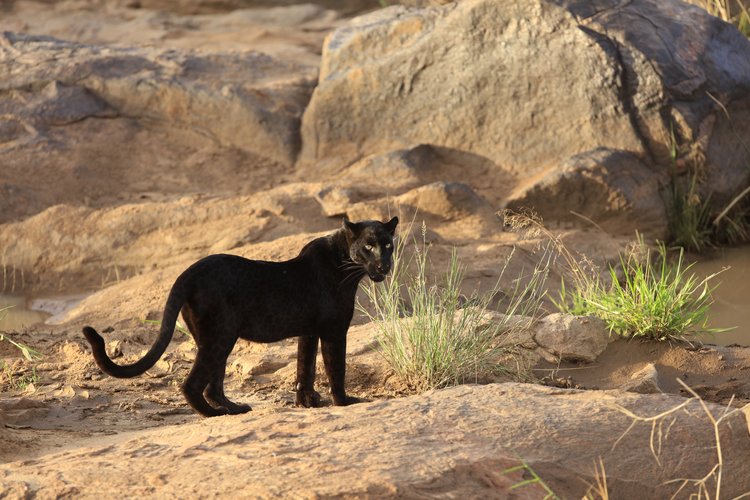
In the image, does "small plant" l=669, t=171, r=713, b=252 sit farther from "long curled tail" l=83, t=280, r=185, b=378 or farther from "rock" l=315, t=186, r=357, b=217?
"long curled tail" l=83, t=280, r=185, b=378

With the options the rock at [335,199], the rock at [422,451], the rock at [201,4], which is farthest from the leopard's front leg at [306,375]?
the rock at [201,4]

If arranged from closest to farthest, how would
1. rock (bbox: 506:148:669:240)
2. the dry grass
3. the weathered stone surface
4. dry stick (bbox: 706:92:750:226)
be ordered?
rock (bbox: 506:148:669:240), dry stick (bbox: 706:92:750:226), the weathered stone surface, the dry grass

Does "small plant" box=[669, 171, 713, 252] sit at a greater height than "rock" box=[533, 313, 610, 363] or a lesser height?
lesser

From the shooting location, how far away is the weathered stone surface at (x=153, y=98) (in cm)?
1171

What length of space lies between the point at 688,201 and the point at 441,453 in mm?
7240

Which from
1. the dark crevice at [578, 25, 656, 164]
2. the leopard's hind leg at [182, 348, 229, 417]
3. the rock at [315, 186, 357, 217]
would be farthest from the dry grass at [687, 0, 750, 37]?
the leopard's hind leg at [182, 348, 229, 417]

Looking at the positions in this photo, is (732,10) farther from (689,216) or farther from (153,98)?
(153,98)

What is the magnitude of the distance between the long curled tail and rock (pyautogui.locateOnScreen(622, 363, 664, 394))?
2497mm

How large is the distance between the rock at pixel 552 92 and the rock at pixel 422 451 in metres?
5.88

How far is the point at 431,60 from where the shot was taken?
1139 centimetres

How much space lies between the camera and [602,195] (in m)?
10.6

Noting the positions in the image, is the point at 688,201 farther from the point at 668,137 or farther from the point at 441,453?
the point at 441,453

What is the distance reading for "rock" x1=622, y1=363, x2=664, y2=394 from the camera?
6.05 metres

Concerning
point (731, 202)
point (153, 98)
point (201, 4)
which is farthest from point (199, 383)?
point (201, 4)
